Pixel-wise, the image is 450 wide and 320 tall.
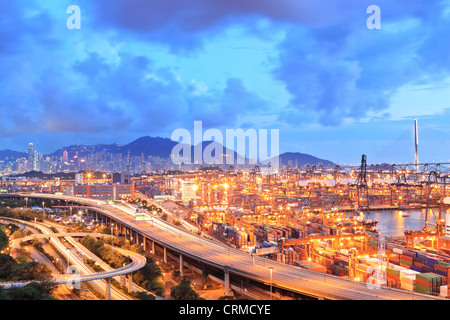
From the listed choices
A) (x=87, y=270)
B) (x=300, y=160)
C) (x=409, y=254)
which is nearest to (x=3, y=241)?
(x=87, y=270)

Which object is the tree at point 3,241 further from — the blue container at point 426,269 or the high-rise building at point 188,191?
the high-rise building at point 188,191

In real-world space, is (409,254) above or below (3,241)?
below

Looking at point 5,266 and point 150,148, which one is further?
point 150,148

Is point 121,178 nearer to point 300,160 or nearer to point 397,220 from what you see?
point 397,220

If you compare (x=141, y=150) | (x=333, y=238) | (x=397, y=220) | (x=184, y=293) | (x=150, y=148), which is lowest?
(x=397, y=220)

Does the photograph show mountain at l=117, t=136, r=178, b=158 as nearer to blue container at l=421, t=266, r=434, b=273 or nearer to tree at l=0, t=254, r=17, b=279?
tree at l=0, t=254, r=17, b=279
